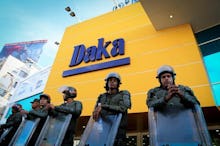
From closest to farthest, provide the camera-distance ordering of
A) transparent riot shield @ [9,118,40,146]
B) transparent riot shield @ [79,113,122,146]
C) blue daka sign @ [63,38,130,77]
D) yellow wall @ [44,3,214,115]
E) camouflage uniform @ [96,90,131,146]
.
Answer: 1. transparent riot shield @ [79,113,122,146]
2. camouflage uniform @ [96,90,131,146]
3. transparent riot shield @ [9,118,40,146]
4. yellow wall @ [44,3,214,115]
5. blue daka sign @ [63,38,130,77]

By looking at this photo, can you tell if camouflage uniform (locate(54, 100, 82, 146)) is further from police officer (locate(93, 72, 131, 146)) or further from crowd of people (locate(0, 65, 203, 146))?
police officer (locate(93, 72, 131, 146))

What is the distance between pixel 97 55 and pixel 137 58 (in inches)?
74.1

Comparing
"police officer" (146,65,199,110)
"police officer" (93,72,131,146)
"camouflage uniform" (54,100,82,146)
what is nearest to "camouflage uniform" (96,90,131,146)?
"police officer" (93,72,131,146)

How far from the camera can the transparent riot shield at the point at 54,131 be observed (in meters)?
3.16

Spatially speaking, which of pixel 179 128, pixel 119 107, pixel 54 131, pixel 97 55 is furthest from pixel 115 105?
pixel 97 55

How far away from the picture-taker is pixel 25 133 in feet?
12.3

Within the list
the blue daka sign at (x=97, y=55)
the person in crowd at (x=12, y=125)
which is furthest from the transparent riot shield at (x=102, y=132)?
the blue daka sign at (x=97, y=55)

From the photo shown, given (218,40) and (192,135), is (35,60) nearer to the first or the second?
(218,40)

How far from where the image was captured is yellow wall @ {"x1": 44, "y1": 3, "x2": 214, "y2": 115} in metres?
5.21

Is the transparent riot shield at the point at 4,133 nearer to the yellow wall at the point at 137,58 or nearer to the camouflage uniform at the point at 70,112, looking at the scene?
the camouflage uniform at the point at 70,112

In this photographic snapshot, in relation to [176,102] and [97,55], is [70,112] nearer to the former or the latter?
[176,102]

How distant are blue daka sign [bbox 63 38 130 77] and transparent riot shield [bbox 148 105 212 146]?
13.7 ft

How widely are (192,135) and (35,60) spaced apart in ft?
119

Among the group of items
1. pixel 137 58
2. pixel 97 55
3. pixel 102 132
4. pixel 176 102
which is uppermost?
pixel 97 55
